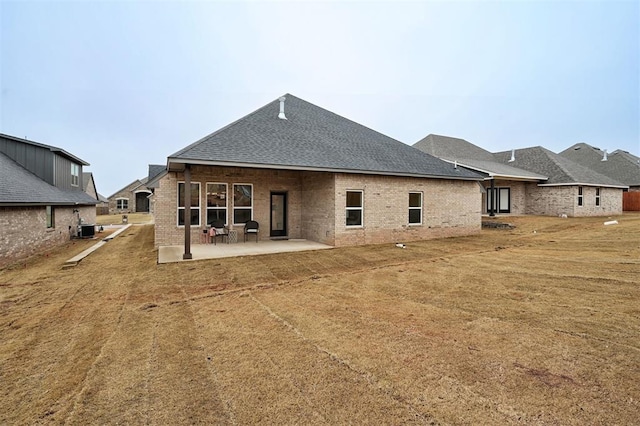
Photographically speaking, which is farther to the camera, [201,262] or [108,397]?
[201,262]

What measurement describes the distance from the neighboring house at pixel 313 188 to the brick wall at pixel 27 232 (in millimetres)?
4175

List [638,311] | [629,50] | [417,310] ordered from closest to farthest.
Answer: [638,311] → [417,310] → [629,50]

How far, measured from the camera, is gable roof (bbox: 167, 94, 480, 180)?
9712 mm

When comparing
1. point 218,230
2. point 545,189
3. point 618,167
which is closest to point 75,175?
point 218,230

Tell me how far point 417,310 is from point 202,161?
6997 millimetres

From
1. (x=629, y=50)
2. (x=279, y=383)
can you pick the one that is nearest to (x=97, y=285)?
(x=279, y=383)

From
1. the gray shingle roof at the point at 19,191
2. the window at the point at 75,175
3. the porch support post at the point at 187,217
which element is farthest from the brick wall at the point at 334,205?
the window at the point at 75,175

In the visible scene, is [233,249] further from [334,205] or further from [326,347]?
[326,347]

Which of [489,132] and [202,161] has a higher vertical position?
[489,132]

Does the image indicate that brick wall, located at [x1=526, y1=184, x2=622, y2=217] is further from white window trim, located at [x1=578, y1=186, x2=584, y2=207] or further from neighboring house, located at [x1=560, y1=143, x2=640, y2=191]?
neighboring house, located at [x1=560, y1=143, x2=640, y2=191]

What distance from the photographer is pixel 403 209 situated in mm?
12930

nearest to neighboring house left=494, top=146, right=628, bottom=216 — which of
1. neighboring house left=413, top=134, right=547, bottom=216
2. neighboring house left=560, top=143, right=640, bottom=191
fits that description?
neighboring house left=413, top=134, right=547, bottom=216

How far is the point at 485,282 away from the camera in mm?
6488

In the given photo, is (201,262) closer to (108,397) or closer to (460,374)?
(108,397)
